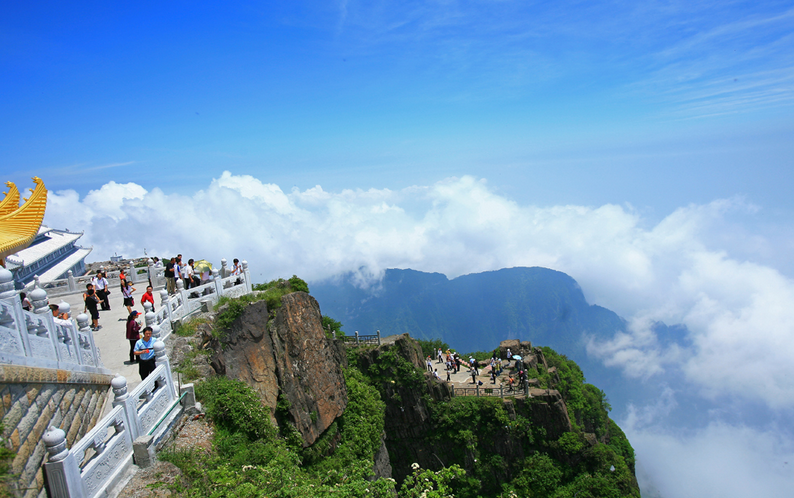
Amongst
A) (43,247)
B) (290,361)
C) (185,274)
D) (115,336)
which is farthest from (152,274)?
(43,247)

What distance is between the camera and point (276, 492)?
31.2ft

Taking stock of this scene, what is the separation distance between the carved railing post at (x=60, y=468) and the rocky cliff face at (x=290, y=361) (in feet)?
30.2

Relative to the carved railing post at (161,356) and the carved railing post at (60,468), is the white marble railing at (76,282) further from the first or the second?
the carved railing post at (60,468)

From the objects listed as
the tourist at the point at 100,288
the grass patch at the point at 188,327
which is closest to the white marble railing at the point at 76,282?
the tourist at the point at 100,288

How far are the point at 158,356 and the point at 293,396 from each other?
1034 centimetres

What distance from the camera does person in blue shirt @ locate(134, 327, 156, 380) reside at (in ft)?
37.5

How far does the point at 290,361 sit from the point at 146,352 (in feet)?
34.2

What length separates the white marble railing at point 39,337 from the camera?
26.1 ft

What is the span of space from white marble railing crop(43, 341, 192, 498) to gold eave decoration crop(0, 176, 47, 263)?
5.28 meters

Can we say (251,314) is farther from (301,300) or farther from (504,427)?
(504,427)

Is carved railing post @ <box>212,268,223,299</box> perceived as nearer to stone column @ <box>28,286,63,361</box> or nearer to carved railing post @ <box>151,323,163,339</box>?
carved railing post @ <box>151,323,163,339</box>

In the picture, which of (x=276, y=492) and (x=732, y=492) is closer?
(x=276, y=492)

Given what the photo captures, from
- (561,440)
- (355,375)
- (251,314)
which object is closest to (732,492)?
(561,440)

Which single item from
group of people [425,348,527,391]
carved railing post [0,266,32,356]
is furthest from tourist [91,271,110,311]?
group of people [425,348,527,391]
